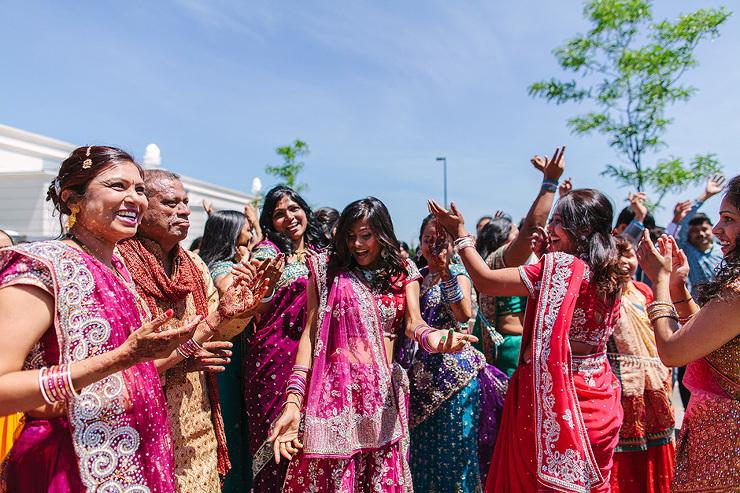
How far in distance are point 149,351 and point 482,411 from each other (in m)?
2.61

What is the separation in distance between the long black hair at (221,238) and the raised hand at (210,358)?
1.57m

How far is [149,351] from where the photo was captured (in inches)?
59.3

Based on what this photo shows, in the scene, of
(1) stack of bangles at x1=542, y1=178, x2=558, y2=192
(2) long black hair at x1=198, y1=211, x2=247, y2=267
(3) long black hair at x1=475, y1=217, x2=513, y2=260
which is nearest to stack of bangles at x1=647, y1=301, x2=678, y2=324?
(1) stack of bangles at x1=542, y1=178, x2=558, y2=192

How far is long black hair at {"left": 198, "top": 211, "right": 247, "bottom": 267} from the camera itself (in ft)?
12.9

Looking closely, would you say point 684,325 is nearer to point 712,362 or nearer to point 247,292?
point 712,362

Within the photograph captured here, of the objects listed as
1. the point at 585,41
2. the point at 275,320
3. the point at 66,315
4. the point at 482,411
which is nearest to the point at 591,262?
the point at 482,411

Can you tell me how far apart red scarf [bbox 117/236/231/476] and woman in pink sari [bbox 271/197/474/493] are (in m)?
0.49

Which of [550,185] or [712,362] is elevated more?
[550,185]

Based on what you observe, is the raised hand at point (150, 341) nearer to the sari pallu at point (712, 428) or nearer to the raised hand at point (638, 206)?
the sari pallu at point (712, 428)

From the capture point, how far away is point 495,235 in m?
4.58

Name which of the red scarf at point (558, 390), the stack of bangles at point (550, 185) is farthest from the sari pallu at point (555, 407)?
the stack of bangles at point (550, 185)

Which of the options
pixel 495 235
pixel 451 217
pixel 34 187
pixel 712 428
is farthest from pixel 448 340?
pixel 34 187

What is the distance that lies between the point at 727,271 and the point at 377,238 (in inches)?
63.7

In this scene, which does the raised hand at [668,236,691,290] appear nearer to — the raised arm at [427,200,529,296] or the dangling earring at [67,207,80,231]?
the raised arm at [427,200,529,296]
